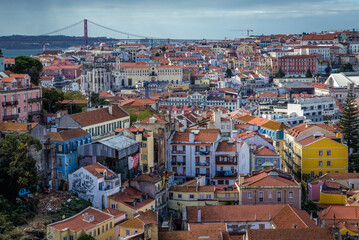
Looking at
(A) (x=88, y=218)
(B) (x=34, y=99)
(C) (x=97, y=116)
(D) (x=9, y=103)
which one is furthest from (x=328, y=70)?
(A) (x=88, y=218)

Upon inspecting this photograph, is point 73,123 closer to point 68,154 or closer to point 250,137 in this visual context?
point 68,154

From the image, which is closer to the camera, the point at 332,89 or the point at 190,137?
the point at 190,137

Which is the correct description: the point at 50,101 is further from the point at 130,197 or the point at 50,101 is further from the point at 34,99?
the point at 130,197

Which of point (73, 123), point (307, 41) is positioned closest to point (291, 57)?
point (307, 41)

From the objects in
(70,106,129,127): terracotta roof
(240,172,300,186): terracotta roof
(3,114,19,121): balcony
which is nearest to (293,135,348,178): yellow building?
(240,172,300,186): terracotta roof

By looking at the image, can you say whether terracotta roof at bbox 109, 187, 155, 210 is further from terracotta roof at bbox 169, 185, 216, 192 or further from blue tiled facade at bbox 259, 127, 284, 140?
blue tiled facade at bbox 259, 127, 284, 140

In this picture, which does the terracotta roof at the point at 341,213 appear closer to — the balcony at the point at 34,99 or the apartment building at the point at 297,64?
the balcony at the point at 34,99
